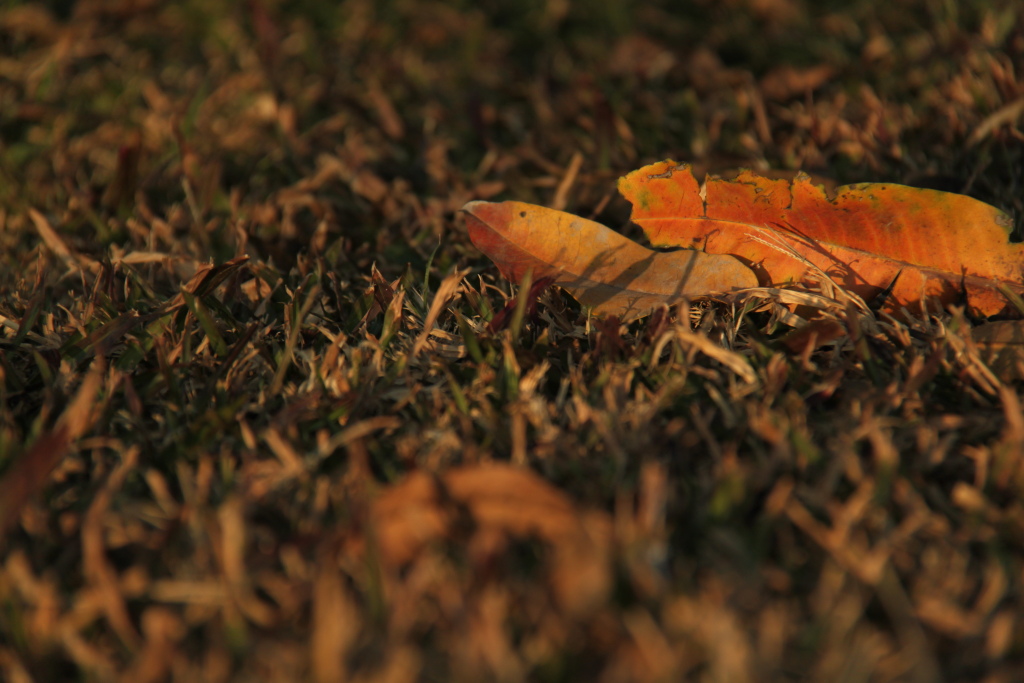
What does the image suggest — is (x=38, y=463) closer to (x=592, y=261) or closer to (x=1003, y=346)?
(x=592, y=261)

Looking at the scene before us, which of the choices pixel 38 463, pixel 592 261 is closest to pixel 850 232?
pixel 592 261

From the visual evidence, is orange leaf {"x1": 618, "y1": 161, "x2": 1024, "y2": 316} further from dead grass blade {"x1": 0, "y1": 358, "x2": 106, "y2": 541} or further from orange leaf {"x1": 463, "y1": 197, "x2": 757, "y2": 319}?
dead grass blade {"x1": 0, "y1": 358, "x2": 106, "y2": 541}

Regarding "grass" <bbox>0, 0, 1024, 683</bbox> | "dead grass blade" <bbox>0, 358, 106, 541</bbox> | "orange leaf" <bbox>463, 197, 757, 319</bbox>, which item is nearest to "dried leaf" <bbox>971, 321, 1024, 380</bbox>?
"grass" <bbox>0, 0, 1024, 683</bbox>

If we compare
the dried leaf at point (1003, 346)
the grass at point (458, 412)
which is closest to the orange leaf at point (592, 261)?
the grass at point (458, 412)

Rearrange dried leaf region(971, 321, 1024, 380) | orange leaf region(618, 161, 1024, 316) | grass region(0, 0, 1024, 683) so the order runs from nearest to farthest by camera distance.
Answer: grass region(0, 0, 1024, 683) < dried leaf region(971, 321, 1024, 380) < orange leaf region(618, 161, 1024, 316)

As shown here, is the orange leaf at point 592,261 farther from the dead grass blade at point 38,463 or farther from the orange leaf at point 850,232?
the dead grass blade at point 38,463

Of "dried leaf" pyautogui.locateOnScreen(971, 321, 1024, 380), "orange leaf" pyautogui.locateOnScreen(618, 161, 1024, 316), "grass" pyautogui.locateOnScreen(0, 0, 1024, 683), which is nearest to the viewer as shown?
"grass" pyautogui.locateOnScreen(0, 0, 1024, 683)

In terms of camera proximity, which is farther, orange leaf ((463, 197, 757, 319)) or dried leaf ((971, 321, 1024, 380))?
orange leaf ((463, 197, 757, 319))
